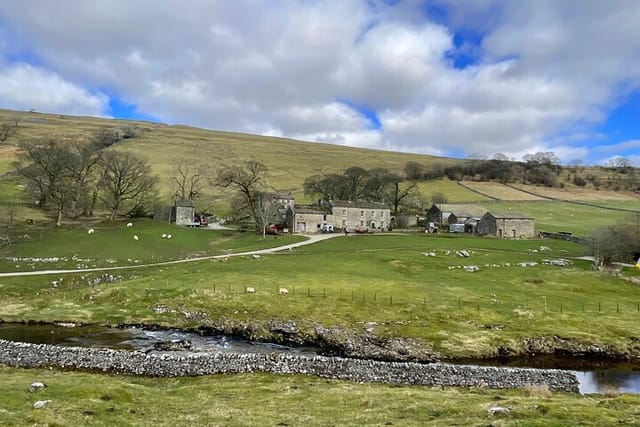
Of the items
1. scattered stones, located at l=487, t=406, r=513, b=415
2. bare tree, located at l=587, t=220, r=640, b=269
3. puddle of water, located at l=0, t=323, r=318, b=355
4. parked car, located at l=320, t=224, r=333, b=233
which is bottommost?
puddle of water, located at l=0, t=323, r=318, b=355

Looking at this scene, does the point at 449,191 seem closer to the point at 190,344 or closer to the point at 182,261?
the point at 182,261

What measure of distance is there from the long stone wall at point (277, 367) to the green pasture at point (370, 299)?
25.7 ft

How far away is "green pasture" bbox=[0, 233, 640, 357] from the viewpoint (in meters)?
42.0

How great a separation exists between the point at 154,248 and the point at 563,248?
71283 millimetres

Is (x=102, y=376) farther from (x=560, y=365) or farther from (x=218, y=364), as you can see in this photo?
(x=560, y=365)

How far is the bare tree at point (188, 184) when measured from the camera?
12912cm

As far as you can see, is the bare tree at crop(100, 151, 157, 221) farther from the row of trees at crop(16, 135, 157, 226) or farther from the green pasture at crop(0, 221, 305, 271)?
the green pasture at crop(0, 221, 305, 271)

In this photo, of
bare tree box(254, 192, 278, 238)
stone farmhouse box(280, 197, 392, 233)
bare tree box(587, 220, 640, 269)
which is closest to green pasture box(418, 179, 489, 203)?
stone farmhouse box(280, 197, 392, 233)

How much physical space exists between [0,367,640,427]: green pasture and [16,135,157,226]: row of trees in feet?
224

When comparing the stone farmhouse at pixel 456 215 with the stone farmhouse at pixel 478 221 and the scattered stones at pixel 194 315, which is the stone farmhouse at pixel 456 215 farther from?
the scattered stones at pixel 194 315

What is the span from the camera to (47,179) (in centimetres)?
9488

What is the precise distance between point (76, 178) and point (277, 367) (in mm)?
81441

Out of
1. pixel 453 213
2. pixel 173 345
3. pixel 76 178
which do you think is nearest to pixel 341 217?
pixel 453 213

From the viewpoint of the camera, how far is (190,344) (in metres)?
37.4
